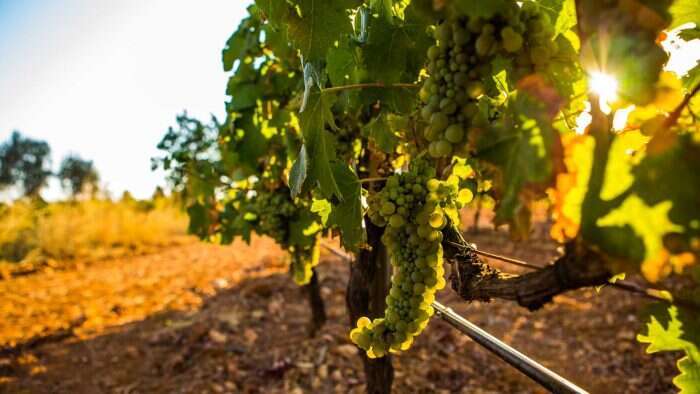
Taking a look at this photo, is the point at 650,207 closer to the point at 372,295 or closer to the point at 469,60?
the point at 469,60

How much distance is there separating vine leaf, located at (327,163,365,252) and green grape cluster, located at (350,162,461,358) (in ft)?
0.39

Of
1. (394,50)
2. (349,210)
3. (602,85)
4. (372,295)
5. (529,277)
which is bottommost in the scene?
(372,295)

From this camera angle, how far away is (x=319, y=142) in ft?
4.37

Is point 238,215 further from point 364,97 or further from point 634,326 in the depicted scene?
point 634,326

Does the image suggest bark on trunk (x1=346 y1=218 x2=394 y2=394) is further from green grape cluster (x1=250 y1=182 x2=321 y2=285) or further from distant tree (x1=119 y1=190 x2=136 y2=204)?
distant tree (x1=119 y1=190 x2=136 y2=204)

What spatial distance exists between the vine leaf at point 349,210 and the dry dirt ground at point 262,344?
2461 mm

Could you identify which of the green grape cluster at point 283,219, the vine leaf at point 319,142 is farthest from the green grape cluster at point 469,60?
the green grape cluster at point 283,219

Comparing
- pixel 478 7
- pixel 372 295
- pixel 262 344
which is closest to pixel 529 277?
pixel 478 7

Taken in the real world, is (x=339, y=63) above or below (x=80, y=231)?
above

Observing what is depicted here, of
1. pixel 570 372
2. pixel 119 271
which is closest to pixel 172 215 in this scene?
pixel 119 271

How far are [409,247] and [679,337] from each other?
2.28 feet

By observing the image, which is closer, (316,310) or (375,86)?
(375,86)

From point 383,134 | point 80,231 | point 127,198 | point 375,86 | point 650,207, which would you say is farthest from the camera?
point 127,198

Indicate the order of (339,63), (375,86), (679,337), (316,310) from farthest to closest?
(316,310)
(339,63)
(375,86)
(679,337)
